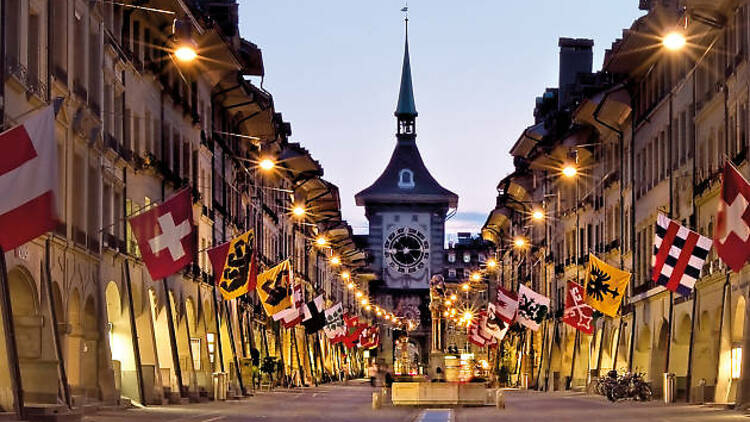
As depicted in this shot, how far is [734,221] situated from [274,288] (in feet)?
125

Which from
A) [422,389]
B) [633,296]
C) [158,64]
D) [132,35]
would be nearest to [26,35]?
[132,35]

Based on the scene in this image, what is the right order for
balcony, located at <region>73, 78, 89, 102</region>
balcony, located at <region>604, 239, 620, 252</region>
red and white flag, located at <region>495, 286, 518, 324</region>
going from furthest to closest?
red and white flag, located at <region>495, 286, 518, 324</region>
balcony, located at <region>604, 239, 620, 252</region>
balcony, located at <region>73, 78, 89, 102</region>

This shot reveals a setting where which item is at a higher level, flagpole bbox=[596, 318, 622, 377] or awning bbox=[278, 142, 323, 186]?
awning bbox=[278, 142, 323, 186]

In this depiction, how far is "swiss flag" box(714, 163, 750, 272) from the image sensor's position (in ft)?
122

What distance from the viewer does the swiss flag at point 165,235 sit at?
44.3 m

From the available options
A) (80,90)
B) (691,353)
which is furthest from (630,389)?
(80,90)

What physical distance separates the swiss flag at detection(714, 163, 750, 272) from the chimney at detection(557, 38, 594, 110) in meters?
76.1

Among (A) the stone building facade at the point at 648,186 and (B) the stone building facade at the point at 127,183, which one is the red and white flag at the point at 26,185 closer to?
(B) the stone building facade at the point at 127,183

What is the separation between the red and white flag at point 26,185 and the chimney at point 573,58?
86121 millimetres

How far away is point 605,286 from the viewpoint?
63.3m

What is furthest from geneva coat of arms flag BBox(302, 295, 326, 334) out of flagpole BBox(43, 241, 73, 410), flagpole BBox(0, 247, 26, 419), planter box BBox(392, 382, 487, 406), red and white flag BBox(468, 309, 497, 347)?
flagpole BBox(0, 247, 26, 419)

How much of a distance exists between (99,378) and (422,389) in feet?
51.5

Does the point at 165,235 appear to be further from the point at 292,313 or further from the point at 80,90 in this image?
the point at 292,313

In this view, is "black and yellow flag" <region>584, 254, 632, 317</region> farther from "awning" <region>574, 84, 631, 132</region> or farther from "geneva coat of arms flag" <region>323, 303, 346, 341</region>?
"geneva coat of arms flag" <region>323, 303, 346, 341</region>
